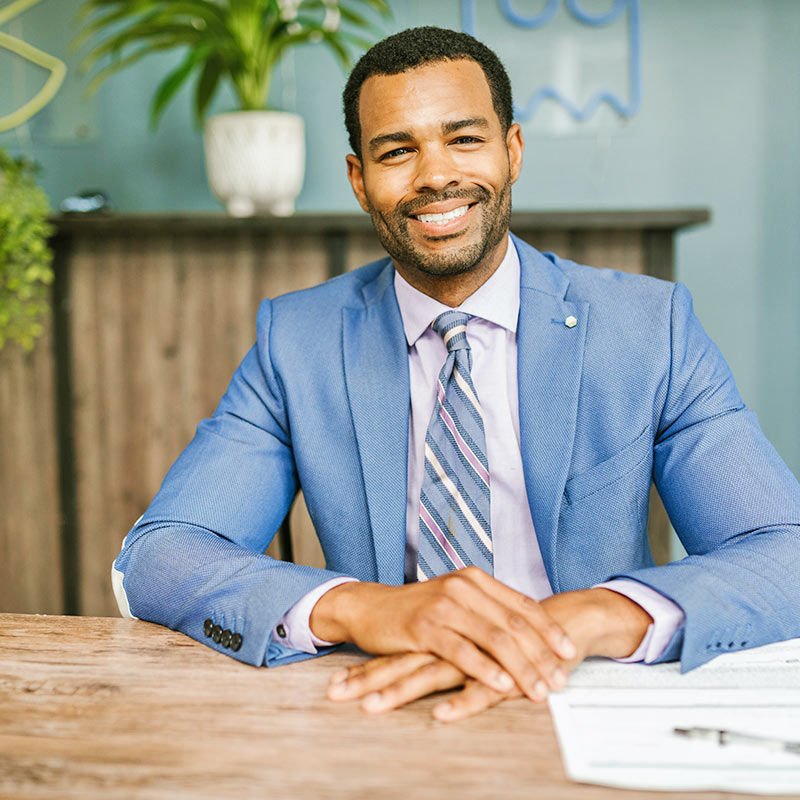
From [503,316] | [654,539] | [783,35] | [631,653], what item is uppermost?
[783,35]

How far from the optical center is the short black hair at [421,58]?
1.55 meters

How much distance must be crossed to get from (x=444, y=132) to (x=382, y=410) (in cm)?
54

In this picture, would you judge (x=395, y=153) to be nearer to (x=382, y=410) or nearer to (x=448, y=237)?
(x=448, y=237)

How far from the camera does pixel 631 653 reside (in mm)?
997

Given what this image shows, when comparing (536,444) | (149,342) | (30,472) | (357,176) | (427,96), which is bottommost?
(30,472)

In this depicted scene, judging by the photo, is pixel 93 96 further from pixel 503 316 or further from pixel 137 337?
pixel 503 316

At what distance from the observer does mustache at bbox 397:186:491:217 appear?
1.58 metres

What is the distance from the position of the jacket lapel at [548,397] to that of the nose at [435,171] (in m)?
0.26

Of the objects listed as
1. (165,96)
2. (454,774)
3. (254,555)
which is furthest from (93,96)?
(454,774)

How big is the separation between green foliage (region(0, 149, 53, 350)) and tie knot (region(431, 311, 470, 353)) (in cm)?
144

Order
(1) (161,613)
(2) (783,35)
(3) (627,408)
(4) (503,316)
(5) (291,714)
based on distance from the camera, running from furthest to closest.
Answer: (2) (783,35) → (4) (503,316) → (3) (627,408) → (1) (161,613) → (5) (291,714)

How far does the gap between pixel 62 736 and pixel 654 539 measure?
1.97 meters

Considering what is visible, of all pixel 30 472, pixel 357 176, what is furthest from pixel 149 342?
pixel 357 176

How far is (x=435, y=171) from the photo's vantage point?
1.54 m
